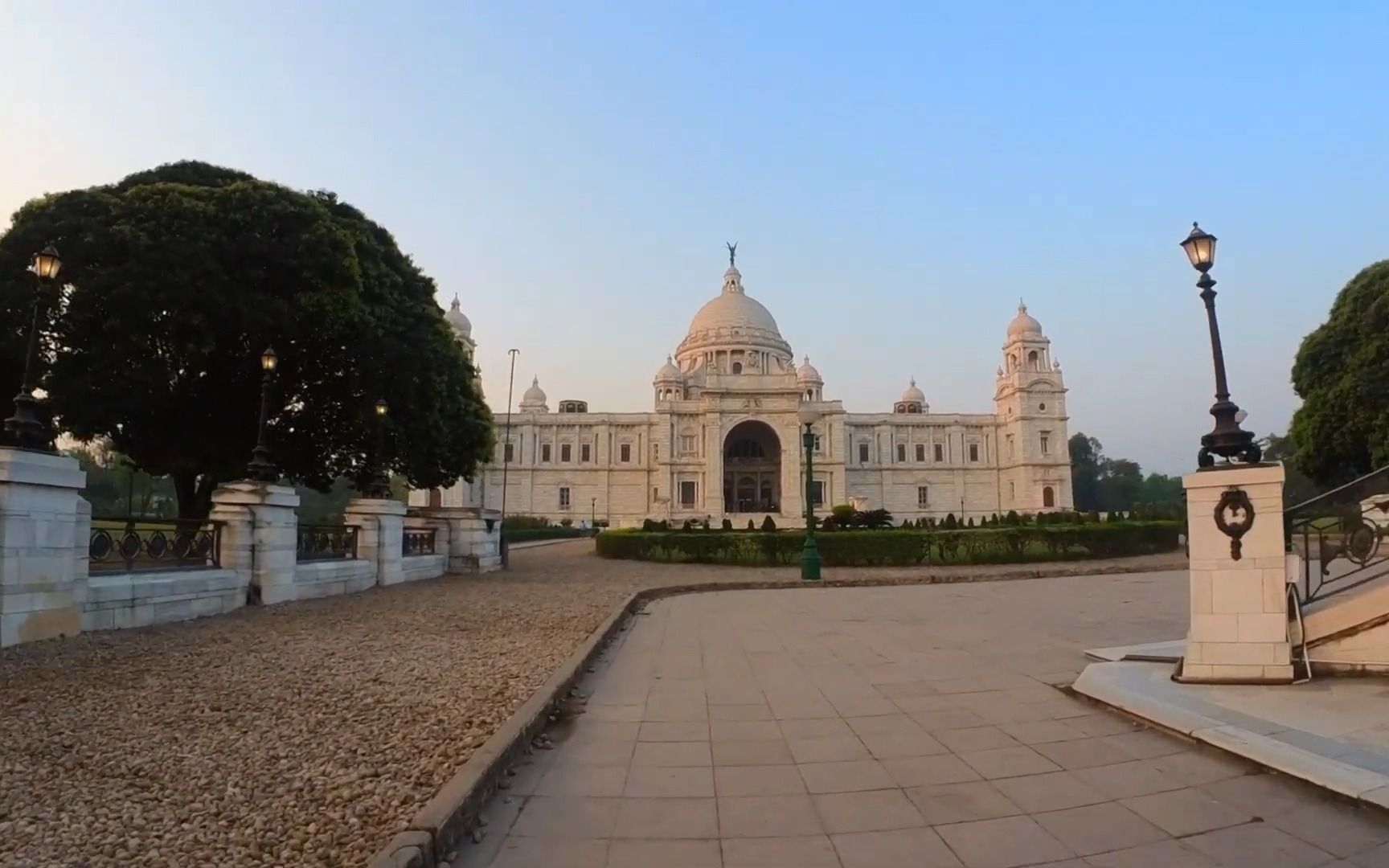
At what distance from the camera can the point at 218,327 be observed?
1905 cm

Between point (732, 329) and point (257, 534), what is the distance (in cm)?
6833

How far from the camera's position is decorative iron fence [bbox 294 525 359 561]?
1471 cm

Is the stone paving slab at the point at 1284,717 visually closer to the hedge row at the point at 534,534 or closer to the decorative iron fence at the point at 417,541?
the decorative iron fence at the point at 417,541

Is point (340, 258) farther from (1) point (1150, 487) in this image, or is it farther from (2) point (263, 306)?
(1) point (1150, 487)

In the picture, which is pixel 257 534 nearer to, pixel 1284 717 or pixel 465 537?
pixel 465 537

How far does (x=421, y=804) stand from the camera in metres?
3.89

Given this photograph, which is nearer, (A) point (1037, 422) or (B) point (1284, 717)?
(B) point (1284, 717)

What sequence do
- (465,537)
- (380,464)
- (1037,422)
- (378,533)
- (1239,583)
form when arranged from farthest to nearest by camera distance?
(1037,422) → (465,537) → (380,464) → (378,533) → (1239,583)

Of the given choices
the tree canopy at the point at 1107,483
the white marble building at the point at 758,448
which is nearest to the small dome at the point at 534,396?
the white marble building at the point at 758,448

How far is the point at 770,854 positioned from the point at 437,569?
18.6 meters

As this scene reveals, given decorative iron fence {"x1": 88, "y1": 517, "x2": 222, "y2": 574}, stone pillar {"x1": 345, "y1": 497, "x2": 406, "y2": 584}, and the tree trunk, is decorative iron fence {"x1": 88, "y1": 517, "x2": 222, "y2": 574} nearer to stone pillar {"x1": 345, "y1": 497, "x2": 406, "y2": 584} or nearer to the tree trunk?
A: stone pillar {"x1": 345, "y1": 497, "x2": 406, "y2": 584}

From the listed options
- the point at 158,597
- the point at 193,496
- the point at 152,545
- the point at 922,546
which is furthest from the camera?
the point at 922,546

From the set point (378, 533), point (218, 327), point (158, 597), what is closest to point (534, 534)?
point (218, 327)

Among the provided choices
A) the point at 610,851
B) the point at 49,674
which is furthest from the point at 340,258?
the point at 610,851
